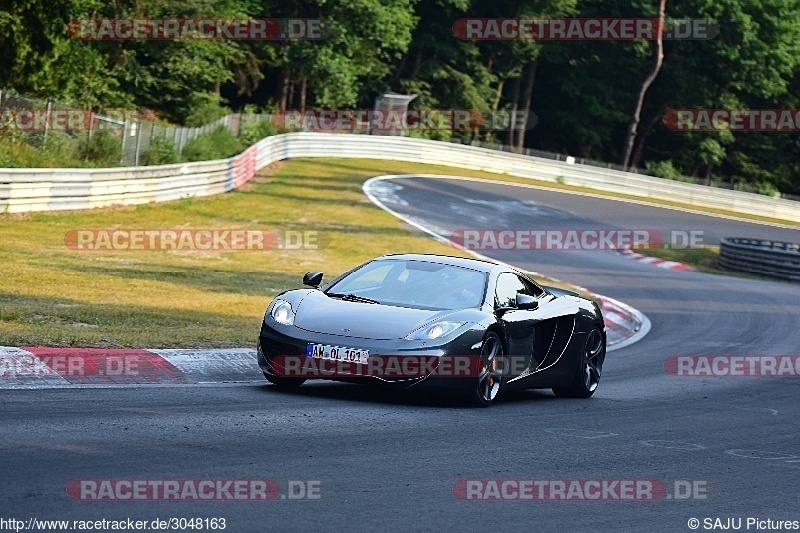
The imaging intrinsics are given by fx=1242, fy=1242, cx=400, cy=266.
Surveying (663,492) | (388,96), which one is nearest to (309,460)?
(663,492)

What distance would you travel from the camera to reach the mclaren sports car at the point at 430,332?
9.48 metres

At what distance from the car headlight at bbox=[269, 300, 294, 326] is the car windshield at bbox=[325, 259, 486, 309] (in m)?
0.58

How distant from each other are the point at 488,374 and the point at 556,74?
68.3m

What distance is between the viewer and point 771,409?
11.9 meters

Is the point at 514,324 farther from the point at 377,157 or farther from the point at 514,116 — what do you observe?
the point at 514,116

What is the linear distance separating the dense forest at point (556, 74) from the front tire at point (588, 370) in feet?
132

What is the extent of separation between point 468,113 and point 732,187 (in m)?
16.7

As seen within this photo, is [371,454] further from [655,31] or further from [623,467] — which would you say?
[655,31]

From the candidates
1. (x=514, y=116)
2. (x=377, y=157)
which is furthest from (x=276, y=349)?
(x=514, y=116)

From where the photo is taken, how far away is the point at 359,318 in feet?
32.0

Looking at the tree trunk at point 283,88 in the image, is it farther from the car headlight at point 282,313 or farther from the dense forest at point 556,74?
the car headlight at point 282,313

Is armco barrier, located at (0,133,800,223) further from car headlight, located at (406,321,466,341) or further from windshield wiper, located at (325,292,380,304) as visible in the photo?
car headlight, located at (406,321,466,341)

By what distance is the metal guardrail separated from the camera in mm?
31922

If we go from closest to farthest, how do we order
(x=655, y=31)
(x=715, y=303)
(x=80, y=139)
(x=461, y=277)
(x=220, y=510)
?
Result: (x=220, y=510) → (x=461, y=277) → (x=715, y=303) → (x=80, y=139) → (x=655, y=31)
